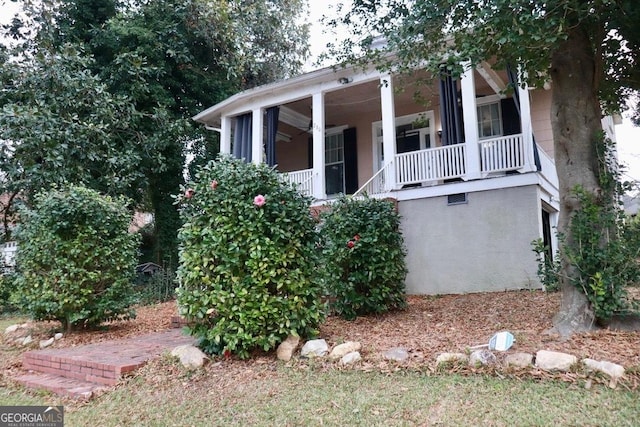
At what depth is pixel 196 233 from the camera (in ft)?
15.1

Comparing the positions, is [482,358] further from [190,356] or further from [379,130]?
[379,130]

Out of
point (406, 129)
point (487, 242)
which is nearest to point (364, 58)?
point (487, 242)

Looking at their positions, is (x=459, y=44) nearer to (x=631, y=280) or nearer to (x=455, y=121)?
(x=631, y=280)

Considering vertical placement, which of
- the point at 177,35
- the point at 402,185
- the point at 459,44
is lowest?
the point at 402,185

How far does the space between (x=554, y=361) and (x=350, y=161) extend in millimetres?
9230

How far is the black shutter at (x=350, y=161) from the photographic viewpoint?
12.2m

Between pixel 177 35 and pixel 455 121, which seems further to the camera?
pixel 177 35

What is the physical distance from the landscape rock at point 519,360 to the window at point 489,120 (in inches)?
302

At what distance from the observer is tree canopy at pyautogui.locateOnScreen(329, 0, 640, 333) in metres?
4.45

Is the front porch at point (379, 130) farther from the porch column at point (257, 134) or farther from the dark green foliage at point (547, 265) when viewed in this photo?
the dark green foliage at point (547, 265)

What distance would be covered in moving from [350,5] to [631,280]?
4994 millimetres

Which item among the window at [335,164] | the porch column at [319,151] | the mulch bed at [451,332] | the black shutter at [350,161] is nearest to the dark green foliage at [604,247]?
the mulch bed at [451,332]

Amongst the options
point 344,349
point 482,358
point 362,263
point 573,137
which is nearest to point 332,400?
point 344,349

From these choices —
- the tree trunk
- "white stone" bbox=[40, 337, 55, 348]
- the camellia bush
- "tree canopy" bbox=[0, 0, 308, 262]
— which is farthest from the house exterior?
"white stone" bbox=[40, 337, 55, 348]
